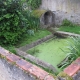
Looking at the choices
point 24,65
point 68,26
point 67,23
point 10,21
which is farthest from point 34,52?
point 67,23

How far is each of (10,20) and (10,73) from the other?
6.64 ft

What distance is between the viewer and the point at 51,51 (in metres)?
5.22

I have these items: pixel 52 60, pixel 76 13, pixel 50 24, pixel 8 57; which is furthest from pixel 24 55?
pixel 76 13

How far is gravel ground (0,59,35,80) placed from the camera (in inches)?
129

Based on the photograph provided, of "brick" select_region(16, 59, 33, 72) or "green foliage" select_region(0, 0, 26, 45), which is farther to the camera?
"green foliage" select_region(0, 0, 26, 45)

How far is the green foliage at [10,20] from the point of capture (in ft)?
16.6

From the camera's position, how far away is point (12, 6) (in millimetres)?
5129

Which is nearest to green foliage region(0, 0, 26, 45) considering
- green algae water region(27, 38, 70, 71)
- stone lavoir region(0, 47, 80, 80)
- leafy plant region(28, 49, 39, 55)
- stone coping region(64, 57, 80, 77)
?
leafy plant region(28, 49, 39, 55)

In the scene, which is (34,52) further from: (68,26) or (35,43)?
(68,26)

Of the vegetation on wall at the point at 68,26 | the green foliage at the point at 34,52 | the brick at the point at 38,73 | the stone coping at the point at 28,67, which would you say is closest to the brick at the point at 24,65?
the stone coping at the point at 28,67

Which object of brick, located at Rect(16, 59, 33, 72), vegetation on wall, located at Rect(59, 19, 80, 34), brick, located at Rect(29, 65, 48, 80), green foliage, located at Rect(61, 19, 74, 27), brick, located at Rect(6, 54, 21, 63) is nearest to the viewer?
brick, located at Rect(29, 65, 48, 80)

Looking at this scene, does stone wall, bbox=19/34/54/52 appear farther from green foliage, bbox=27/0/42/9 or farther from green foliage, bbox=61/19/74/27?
green foliage, bbox=27/0/42/9

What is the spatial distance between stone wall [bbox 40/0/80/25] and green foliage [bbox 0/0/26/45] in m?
2.85

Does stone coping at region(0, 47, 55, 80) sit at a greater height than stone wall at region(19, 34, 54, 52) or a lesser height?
greater
